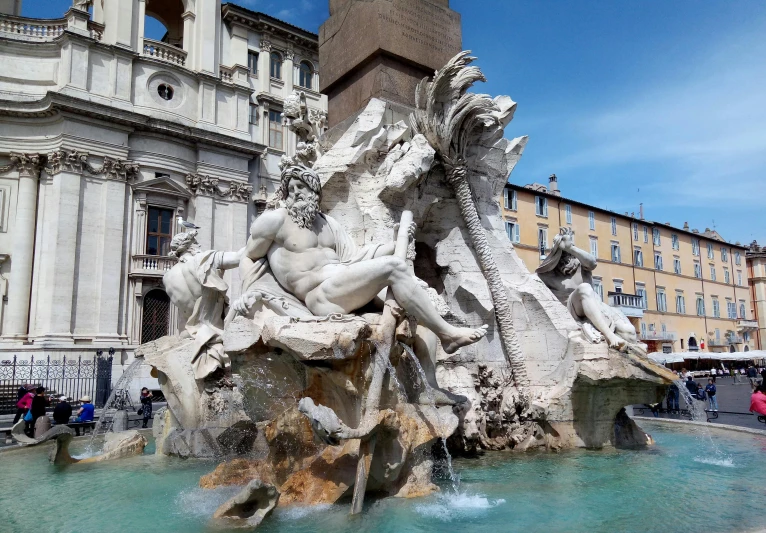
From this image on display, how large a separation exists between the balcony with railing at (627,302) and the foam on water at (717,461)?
3008cm

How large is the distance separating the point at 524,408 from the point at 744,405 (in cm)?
1354

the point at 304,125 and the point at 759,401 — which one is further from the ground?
the point at 304,125

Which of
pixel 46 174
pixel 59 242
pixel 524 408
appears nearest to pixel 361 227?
pixel 524 408

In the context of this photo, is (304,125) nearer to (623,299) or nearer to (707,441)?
(707,441)

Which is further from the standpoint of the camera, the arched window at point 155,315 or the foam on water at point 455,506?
the arched window at point 155,315

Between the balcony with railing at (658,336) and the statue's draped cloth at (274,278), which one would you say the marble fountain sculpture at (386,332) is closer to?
the statue's draped cloth at (274,278)

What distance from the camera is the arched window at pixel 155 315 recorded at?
79.5ft

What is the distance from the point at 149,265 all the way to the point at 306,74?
14.2 m

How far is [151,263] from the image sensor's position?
2448 centimetres

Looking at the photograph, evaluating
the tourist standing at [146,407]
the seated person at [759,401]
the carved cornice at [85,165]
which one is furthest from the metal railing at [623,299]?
the tourist standing at [146,407]

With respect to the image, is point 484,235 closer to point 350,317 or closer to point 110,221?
point 350,317

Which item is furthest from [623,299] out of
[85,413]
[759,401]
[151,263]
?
[85,413]

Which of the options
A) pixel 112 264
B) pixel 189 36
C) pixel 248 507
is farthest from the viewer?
pixel 189 36

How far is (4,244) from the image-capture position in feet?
75.2
